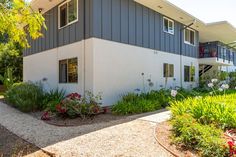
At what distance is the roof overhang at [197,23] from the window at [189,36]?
48 cm

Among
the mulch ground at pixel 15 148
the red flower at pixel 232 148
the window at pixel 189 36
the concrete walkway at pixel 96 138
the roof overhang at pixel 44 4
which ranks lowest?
the mulch ground at pixel 15 148

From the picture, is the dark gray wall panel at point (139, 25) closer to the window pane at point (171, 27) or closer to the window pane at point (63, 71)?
the window pane at point (171, 27)

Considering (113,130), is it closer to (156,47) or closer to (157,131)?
(157,131)

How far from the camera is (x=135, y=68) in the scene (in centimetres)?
1307

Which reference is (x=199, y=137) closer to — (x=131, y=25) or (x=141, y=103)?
(x=141, y=103)

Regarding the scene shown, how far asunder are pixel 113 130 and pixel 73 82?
590 cm

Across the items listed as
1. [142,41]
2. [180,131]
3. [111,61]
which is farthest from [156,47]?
[180,131]

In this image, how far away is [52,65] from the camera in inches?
563

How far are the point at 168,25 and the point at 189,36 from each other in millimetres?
3912

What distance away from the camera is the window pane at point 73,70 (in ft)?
39.3

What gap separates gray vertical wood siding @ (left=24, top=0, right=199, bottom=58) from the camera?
36.2 ft

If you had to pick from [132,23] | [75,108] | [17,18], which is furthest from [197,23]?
[17,18]

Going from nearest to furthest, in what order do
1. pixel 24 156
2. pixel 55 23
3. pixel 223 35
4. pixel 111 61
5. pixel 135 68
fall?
pixel 24 156
pixel 111 61
pixel 135 68
pixel 55 23
pixel 223 35

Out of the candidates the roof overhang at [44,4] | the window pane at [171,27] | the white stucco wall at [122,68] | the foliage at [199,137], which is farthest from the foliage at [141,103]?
the roof overhang at [44,4]
